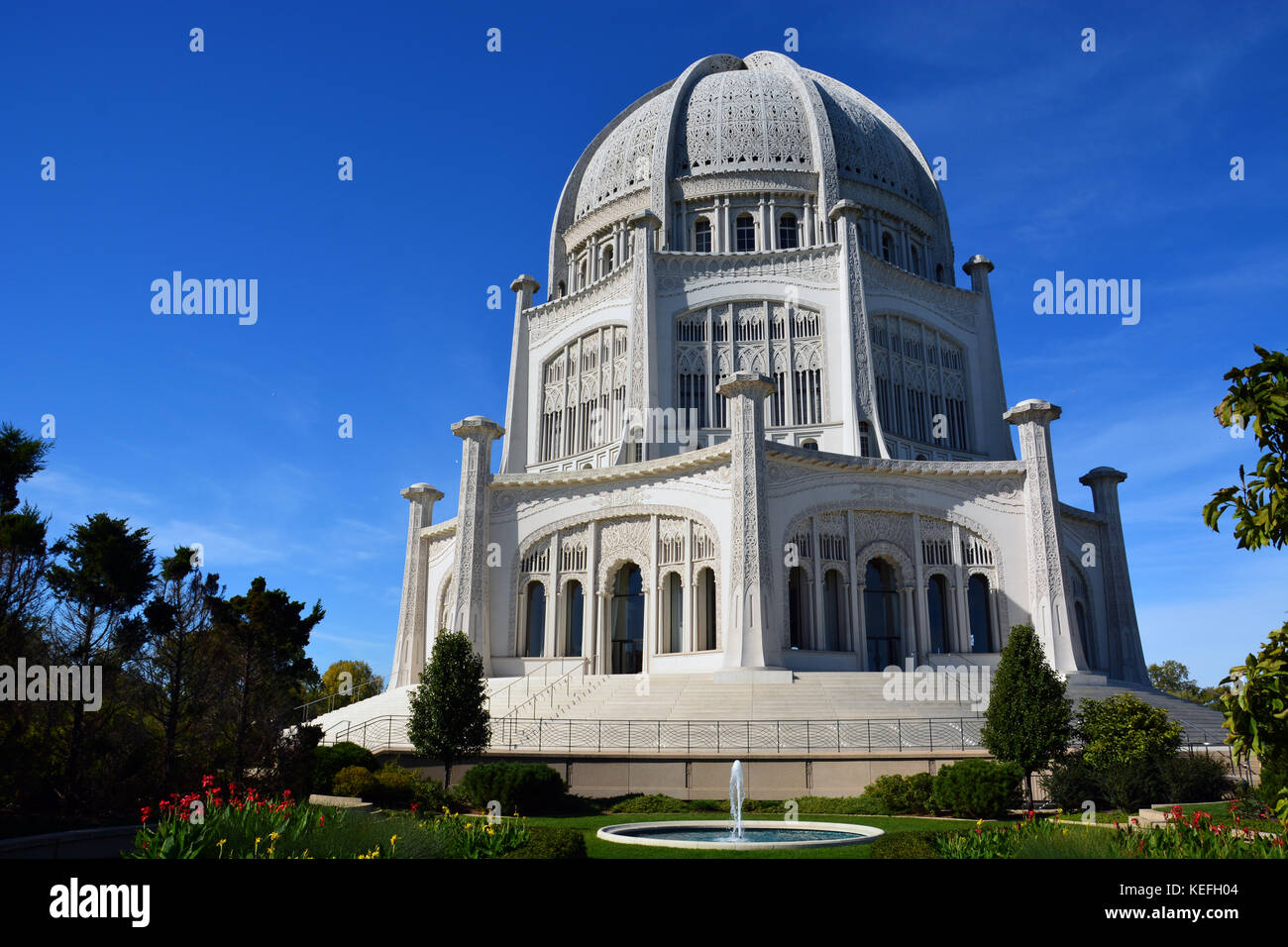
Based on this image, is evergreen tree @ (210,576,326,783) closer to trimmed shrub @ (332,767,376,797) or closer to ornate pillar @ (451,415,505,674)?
trimmed shrub @ (332,767,376,797)

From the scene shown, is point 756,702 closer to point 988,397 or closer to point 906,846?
point 906,846

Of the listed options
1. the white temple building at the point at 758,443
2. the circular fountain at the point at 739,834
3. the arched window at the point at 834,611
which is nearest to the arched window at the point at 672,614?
the white temple building at the point at 758,443

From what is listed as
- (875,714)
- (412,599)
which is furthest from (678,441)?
(875,714)

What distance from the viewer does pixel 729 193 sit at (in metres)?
45.4

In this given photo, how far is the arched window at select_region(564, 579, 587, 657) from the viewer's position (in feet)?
114

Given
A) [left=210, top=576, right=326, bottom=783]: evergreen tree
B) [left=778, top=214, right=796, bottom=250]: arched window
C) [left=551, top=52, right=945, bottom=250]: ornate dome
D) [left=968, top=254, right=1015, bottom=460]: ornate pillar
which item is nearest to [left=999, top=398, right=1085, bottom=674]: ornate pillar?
[left=968, top=254, right=1015, bottom=460]: ornate pillar

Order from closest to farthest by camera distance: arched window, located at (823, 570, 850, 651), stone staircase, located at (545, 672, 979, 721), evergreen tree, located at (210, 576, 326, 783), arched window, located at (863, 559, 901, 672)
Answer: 1. evergreen tree, located at (210, 576, 326, 783)
2. stone staircase, located at (545, 672, 979, 721)
3. arched window, located at (823, 570, 850, 651)
4. arched window, located at (863, 559, 901, 672)

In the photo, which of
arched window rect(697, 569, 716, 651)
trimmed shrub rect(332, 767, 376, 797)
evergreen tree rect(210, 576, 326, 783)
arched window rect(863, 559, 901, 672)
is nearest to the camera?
evergreen tree rect(210, 576, 326, 783)

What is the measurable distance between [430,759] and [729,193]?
105ft

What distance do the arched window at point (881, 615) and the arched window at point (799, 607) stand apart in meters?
2.67

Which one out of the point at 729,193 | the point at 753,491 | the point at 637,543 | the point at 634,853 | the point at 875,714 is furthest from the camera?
the point at 729,193

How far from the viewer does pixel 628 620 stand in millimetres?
34625

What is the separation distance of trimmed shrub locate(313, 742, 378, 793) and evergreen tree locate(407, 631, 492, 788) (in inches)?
45.1
